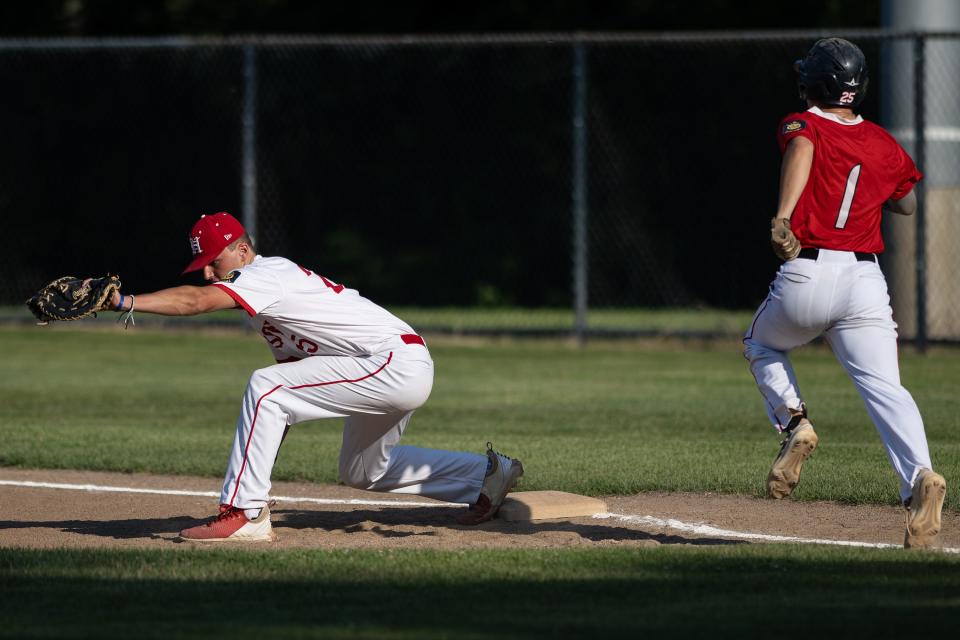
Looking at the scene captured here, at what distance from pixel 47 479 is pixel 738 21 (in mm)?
16153

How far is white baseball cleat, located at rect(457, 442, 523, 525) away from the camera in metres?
7.04

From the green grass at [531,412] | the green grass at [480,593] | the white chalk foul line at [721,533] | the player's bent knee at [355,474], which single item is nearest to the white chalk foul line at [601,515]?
the white chalk foul line at [721,533]

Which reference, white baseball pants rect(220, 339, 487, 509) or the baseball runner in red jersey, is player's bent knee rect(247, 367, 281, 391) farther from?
the baseball runner in red jersey

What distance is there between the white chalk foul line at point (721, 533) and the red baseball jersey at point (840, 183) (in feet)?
4.37

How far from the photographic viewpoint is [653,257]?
60.4 ft

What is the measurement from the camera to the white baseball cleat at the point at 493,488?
277 inches

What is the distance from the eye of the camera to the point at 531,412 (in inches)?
442

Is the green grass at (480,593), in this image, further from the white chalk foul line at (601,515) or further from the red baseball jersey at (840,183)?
the red baseball jersey at (840,183)

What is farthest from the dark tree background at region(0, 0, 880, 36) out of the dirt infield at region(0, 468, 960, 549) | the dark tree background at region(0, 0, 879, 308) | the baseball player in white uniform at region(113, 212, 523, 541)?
the baseball player in white uniform at region(113, 212, 523, 541)

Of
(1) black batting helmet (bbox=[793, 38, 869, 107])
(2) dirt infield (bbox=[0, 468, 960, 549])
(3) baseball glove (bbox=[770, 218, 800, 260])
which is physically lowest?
(2) dirt infield (bbox=[0, 468, 960, 549])

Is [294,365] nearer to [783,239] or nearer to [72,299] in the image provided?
[72,299]

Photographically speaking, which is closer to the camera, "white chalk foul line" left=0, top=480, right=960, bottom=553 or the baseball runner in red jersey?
the baseball runner in red jersey

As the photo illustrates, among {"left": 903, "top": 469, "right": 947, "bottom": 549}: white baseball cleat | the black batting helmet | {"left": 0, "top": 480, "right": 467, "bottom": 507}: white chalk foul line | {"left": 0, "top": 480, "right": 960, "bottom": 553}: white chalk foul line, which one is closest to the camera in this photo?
{"left": 903, "top": 469, "right": 947, "bottom": 549}: white baseball cleat

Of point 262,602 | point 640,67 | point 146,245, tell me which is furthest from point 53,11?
point 262,602
